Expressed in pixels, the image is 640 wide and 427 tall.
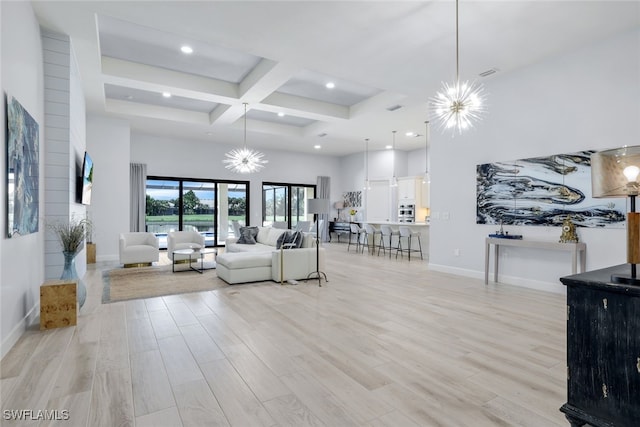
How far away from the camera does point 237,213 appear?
11891 millimetres

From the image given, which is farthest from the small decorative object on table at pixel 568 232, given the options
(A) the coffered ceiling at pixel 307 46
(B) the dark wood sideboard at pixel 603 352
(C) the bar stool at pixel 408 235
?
(C) the bar stool at pixel 408 235

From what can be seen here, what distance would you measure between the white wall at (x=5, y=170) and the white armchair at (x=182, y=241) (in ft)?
11.5

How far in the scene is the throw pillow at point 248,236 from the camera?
26.5 ft

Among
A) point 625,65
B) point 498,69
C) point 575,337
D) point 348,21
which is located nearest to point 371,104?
point 498,69

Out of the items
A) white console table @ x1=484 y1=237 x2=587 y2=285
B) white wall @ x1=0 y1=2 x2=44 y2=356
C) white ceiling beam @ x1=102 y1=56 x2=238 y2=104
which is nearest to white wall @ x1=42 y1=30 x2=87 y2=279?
white wall @ x1=0 y1=2 x2=44 y2=356

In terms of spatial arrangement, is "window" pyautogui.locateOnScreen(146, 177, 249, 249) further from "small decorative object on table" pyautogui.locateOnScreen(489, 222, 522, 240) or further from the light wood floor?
"small decorative object on table" pyautogui.locateOnScreen(489, 222, 522, 240)

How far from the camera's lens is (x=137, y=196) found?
977 centimetres

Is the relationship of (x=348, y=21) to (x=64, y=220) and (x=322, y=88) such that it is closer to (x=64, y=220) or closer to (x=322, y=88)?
(x=322, y=88)

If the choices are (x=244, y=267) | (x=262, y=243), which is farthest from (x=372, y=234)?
(x=244, y=267)

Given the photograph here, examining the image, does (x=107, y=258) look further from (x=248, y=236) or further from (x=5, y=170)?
(x=5, y=170)

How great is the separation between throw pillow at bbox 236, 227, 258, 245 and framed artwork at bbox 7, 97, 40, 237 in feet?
14.8

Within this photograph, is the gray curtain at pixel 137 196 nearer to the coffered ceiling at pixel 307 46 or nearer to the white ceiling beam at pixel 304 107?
the coffered ceiling at pixel 307 46

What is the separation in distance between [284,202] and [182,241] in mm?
5341

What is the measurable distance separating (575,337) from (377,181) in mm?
10763
